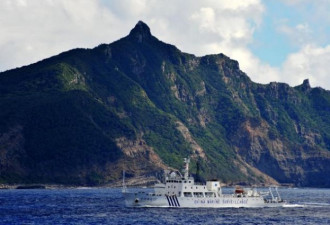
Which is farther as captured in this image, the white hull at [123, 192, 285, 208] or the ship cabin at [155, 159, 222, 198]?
the white hull at [123, 192, 285, 208]

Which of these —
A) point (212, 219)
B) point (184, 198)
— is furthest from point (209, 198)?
point (212, 219)

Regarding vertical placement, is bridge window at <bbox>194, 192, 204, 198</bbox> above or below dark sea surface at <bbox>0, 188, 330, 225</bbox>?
above

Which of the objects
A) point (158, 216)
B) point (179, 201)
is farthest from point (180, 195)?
point (158, 216)

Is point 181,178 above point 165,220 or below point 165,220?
above

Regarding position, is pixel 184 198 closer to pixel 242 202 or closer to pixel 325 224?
pixel 242 202

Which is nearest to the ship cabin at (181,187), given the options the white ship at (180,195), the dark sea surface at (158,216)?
the white ship at (180,195)

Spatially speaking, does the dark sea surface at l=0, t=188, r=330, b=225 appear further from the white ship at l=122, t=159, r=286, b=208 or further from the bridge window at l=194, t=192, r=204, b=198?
the bridge window at l=194, t=192, r=204, b=198

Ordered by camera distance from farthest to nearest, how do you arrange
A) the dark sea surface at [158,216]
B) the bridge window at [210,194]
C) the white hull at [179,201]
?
1. the bridge window at [210,194]
2. the white hull at [179,201]
3. the dark sea surface at [158,216]

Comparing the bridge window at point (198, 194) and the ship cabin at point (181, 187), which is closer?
the ship cabin at point (181, 187)

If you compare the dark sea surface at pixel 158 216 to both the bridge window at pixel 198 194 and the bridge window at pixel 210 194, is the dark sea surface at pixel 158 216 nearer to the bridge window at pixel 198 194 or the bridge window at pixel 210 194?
the bridge window at pixel 210 194

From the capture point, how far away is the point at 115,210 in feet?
575

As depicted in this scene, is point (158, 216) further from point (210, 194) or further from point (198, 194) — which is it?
point (210, 194)

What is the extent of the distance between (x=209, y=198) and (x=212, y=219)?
33163 mm

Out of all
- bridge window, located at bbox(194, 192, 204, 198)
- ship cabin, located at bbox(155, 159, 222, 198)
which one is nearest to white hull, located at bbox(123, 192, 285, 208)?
bridge window, located at bbox(194, 192, 204, 198)
